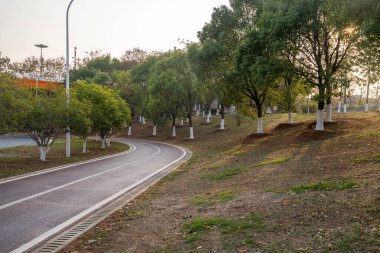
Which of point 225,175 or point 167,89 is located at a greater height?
point 167,89

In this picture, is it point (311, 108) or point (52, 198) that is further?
point (311, 108)

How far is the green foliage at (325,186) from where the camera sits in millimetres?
9672

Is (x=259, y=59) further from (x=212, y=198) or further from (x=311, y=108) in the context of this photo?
(x=311, y=108)

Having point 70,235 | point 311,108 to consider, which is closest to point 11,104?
point 70,235

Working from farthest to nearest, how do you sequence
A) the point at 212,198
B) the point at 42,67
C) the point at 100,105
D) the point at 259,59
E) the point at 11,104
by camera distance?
the point at 42,67
the point at 100,105
the point at 259,59
the point at 11,104
the point at 212,198

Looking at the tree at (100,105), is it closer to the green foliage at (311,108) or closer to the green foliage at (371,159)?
the green foliage at (371,159)

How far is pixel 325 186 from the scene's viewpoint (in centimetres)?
1002

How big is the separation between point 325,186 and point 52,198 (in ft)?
28.1

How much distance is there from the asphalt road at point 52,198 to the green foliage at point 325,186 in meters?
5.98

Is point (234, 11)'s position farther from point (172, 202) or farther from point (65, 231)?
point (65, 231)

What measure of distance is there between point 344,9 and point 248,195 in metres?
9.66

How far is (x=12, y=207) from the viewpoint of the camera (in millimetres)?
10594

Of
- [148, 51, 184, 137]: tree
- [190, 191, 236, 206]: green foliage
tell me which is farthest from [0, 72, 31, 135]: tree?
[148, 51, 184, 137]: tree

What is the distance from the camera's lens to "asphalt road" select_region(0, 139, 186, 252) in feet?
27.1
